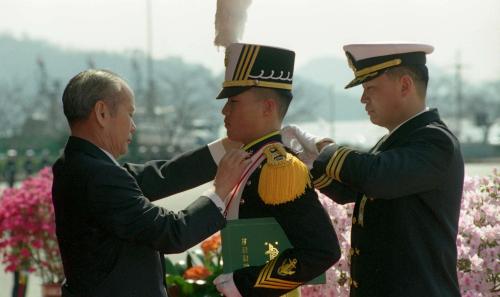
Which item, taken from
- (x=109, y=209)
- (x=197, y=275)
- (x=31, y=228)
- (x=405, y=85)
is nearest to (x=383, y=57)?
(x=405, y=85)

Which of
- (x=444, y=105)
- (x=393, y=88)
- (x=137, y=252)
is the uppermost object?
(x=393, y=88)

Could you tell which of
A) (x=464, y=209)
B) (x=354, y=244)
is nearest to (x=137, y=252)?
(x=354, y=244)

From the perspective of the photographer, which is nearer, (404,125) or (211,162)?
(404,125)

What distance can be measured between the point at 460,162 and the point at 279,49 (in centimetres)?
76

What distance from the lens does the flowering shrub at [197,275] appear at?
18.4ft

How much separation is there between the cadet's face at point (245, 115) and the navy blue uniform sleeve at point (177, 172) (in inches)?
25.5

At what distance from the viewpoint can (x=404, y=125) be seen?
331 centimetres

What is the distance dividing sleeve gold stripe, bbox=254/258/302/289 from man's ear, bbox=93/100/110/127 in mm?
762

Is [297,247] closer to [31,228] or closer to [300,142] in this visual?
[300,142]

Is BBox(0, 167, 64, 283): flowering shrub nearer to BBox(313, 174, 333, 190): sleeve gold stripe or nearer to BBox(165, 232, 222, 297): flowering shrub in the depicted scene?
BBox(165, 232, 222, 297): flowering shrub

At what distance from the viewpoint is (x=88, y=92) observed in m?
3.20

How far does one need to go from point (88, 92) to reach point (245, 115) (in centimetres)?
57

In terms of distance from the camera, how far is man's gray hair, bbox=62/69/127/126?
3203 millimetres

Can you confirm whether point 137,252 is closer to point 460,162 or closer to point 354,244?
point 354,244
